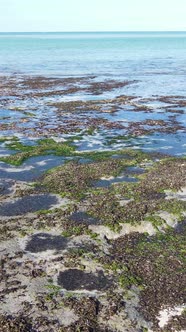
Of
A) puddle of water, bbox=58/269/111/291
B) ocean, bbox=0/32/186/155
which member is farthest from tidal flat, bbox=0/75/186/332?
ocean, bbox=0/32/186/155

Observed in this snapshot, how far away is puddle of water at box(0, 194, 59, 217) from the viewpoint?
17016mm

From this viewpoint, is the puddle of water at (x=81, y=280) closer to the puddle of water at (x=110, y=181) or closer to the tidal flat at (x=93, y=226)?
the tidal flat at (x=93, y=226)

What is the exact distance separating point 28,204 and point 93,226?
3.55 meters

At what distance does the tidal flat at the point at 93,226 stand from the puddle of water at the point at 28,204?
43 mm

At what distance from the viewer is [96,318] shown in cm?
1091

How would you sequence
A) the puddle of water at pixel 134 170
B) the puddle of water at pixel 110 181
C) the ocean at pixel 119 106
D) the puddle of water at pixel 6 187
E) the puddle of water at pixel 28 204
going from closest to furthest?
the puddle of water at pixel 28 204
the puddle of water at pixel 6 187
the puddle of water at pixel 110 181
the puddle of water at pixel 134 170
the ocean at pixel 119 106

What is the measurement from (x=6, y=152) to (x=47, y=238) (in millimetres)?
11331

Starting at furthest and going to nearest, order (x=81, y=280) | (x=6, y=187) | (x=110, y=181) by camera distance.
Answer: (x=110, y=181) → (x=6, y=187) → (x=81, y=280)

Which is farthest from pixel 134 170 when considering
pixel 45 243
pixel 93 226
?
pixel 45 243

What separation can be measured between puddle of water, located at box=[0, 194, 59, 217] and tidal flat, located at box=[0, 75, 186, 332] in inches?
1.7

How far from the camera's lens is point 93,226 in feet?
51.5

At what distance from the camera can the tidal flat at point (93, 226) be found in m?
11.2

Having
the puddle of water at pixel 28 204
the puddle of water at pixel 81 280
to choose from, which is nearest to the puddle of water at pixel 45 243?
the puddle of water at pixel 81 280

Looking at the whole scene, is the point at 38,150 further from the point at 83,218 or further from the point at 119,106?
the point at 119,106
